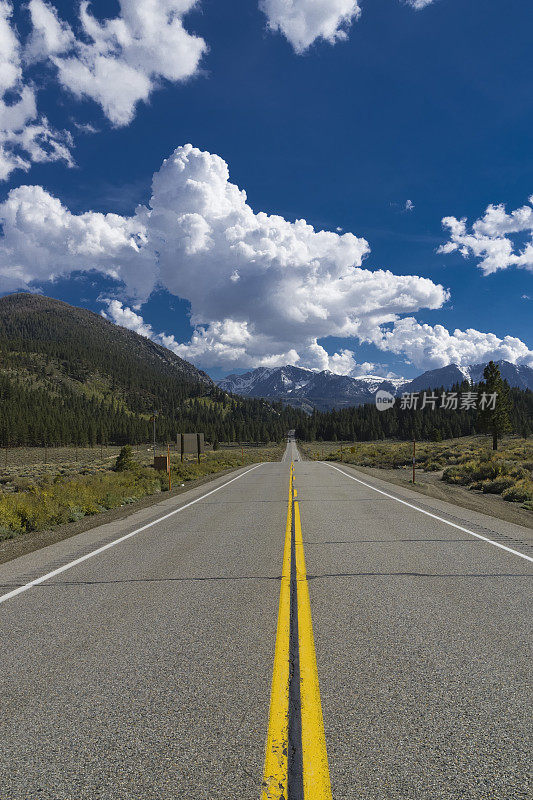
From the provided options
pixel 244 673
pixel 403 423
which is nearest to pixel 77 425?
pixel 403 423

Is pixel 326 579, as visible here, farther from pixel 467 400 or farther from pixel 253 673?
pixel 467 400

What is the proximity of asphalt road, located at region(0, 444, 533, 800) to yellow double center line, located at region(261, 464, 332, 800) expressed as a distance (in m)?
0.07

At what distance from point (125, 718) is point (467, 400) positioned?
136 metres

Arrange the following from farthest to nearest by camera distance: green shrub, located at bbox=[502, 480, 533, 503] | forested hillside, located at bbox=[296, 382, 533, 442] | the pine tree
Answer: forested hillside, located at bbox=[296, 382, 533, 442] → the pine tree → green shrub, located at bbox=[502, 480, 533, 503]

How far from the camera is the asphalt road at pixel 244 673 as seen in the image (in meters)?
2.25

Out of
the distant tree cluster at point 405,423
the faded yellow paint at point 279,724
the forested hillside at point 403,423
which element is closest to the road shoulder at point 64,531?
the faded yellow paint at point 279,724

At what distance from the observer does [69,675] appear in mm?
3344

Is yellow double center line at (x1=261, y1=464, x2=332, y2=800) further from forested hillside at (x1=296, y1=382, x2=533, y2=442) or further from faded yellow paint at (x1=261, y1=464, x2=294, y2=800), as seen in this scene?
forested hillside at (x1=296, y1=382, x2=533, y2=442)

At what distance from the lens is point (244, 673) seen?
3295 millimetres

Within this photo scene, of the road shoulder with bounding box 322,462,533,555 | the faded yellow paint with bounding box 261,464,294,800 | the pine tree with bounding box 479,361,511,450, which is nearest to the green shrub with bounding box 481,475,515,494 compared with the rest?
the road shoulder with bounding box 322,462,533,555

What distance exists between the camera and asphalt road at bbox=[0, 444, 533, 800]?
2.25 meters

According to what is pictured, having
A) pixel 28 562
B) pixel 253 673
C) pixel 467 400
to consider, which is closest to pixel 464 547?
pixel 253 673

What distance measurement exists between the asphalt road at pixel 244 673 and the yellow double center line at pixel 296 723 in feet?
0.22

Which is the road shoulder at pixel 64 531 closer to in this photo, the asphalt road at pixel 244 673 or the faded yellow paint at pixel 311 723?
the asphalt road at pixel 244 673
